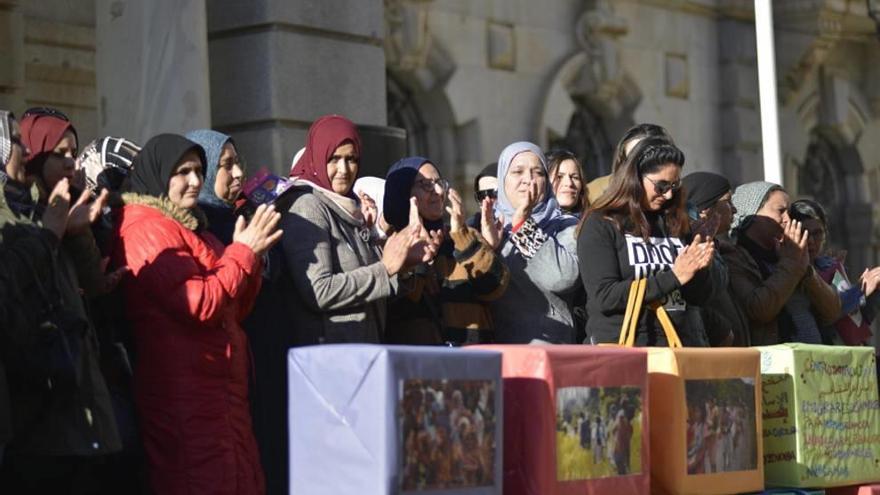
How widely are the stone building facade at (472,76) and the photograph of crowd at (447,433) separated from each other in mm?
3421

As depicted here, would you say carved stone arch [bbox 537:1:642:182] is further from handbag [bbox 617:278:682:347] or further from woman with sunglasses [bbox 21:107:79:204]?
woman with sunglasses [bbox 21:107:79:204]

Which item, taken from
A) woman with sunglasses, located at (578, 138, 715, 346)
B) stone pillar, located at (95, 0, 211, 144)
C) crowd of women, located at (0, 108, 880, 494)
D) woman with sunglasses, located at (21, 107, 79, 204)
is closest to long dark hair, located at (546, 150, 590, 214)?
crowd of women, located at (0, 108, 880, 494)

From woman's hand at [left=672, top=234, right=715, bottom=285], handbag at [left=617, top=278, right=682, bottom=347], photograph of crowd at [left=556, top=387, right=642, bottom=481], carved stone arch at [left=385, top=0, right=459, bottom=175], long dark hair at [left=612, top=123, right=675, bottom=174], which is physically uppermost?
carved stone arch at [left=385, top=0, right=459, bottom=175]

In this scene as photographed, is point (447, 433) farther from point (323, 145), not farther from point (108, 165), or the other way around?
point (108, 165)

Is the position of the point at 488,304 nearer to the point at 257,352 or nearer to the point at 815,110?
the point at 257,352

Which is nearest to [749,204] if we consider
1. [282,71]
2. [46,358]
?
[282,71]

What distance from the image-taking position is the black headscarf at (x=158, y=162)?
6.70 metres

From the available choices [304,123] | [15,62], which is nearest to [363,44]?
[304,123]

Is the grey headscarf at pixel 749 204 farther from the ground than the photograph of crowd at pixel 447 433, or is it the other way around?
the grey headscarf at pixel 749 204

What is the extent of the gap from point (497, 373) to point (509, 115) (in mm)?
9929

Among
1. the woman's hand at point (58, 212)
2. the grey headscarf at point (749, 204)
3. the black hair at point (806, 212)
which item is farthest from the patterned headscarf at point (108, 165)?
the black hair at point (806, 212)

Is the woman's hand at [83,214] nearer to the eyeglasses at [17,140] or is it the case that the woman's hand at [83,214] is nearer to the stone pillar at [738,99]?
the eyeglasses at [17,140]

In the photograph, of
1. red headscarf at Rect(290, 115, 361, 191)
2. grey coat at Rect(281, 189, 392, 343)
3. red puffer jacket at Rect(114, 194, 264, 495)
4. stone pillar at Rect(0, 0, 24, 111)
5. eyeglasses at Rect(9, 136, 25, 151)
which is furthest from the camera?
stone pillar at Rect(0, 0, 24, 111)

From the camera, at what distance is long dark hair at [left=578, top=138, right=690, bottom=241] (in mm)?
7410
